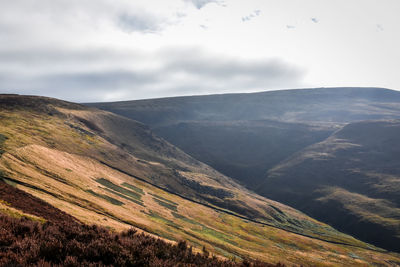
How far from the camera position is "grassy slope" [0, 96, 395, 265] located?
45062 millimetres

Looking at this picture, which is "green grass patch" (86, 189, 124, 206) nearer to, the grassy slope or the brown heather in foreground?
the grassy slope

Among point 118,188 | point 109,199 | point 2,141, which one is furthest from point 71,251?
point 118,188

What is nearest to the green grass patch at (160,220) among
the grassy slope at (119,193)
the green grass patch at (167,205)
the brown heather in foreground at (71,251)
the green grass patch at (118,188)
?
the grassy slope at (119,193)

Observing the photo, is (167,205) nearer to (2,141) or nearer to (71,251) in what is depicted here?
(2,141)

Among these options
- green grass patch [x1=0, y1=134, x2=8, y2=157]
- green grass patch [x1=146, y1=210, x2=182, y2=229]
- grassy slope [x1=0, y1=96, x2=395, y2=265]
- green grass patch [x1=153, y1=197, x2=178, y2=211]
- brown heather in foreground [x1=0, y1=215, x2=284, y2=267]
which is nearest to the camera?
brown heather in foreground [x1=0, y1=215, x2=284, y2=267]

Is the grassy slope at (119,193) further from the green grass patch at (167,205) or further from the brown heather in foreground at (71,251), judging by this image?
the brown heather in foreground at (71,251)

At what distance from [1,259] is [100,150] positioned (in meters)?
105

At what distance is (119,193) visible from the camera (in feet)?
225

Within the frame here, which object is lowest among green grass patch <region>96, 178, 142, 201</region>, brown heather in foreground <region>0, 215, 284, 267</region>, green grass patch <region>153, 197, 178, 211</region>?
green grass patch <region>153, 197, 178, 211</region>

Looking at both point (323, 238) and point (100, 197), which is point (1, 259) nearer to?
point (100, 197)

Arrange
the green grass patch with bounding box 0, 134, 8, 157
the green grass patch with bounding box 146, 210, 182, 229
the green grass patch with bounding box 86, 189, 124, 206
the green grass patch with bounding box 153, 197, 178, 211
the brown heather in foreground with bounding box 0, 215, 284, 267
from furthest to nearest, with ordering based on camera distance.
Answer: the green grass patch with bounding box 153, 197, 178, 211, the green grass patch with bounding box 146, 210, 182, 229, the green grass patch with bounding box 86, 189, 124, 206, the green grass patch with bounding box 0, 134, 8, 157, the brown heather in foreground with bounding box 0, 215, 284, 267

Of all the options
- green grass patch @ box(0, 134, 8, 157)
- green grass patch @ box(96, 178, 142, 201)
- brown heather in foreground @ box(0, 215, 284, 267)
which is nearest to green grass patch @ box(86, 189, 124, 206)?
green grass patch @ box(96, 178, 142, 201)

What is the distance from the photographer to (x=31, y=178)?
43.0 metres

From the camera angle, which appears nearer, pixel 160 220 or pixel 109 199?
pixel 109 199
